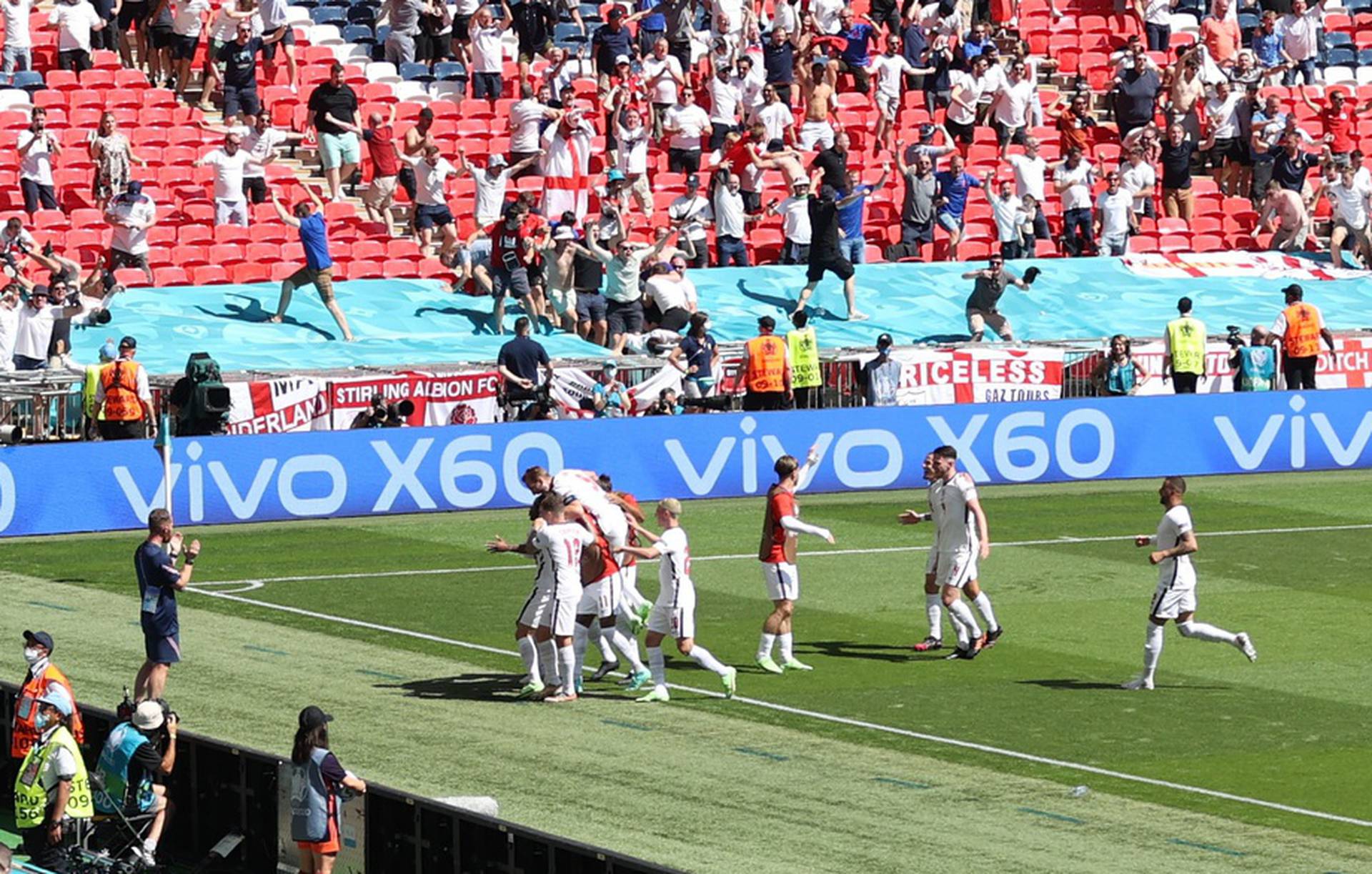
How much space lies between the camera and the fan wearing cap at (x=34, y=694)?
17094mm

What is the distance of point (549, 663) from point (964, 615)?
402 cm

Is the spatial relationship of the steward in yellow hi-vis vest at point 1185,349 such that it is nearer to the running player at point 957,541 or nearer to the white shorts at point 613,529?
the running player at point 957,541

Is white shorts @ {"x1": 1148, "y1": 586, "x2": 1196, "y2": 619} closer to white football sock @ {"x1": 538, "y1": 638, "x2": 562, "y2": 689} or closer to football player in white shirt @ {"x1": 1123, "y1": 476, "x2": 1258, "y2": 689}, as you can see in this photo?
football player in white shirt @ {"x1": 1123, "y1": 476, "x2": 1258, "y2": 689}

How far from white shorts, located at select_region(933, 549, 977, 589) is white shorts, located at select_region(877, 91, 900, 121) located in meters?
20.6

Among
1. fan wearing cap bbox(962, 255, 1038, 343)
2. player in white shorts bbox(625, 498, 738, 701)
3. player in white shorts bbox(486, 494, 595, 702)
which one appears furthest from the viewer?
fan wearing cap bbox(962, 255, 1038, 343)

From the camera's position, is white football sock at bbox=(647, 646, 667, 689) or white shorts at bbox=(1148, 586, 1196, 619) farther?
white shorts at bbox=(1148, 586, 1196, 619)

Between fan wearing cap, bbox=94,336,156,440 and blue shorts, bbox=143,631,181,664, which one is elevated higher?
fan wearing cap, bbox=94,336,156,440

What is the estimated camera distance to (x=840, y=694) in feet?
71.1

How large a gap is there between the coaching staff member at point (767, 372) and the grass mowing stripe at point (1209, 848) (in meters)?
17.9

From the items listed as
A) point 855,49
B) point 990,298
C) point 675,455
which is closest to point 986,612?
point 675,455

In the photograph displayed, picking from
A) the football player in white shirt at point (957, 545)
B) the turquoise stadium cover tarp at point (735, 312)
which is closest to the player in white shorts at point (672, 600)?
the football player in white shirt at point (957, 545)

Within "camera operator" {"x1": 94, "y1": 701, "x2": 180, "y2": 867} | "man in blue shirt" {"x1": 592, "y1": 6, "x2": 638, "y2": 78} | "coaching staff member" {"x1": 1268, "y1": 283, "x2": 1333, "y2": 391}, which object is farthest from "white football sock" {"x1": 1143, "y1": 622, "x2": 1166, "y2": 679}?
"man in blue shirt" {"x1": 592, "y1": 6, "x2": 638, "y2": 78}

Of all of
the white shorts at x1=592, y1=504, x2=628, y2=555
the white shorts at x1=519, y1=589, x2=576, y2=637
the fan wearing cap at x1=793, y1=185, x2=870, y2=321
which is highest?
the fan wearing cap at x1=793, y1=185, x2=870, y2=321

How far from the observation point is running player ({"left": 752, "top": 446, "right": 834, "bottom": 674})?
73.7ft
